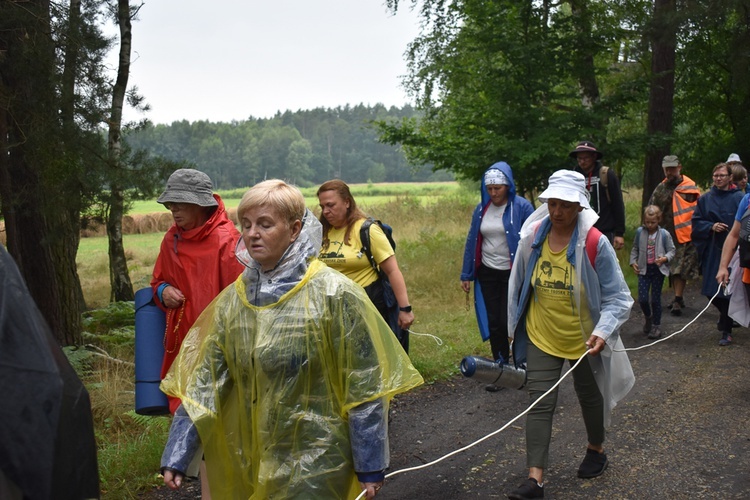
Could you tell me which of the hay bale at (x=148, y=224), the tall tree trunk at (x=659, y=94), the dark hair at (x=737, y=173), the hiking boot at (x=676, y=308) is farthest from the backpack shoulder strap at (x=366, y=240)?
the hay bale at (x=148, y=224)

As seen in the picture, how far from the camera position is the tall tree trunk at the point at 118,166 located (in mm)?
9118

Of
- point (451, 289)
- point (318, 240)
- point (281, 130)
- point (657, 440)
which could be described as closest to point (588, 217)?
point (657, 440)

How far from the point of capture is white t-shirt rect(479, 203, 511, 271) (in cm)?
786

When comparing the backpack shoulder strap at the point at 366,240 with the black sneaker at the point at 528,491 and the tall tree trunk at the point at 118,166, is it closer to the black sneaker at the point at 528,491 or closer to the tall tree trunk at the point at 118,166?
the black sneaker at the point at 528,491

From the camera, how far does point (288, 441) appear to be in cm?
326

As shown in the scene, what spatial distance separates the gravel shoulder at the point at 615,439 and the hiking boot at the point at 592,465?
0.15ft

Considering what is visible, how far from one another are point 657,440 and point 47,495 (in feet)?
18.2

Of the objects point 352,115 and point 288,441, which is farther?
point 352,115

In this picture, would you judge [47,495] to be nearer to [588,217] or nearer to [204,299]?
[204,299]

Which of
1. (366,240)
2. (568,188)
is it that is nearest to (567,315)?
(568,188)

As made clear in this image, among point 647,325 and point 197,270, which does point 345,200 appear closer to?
point 197,270

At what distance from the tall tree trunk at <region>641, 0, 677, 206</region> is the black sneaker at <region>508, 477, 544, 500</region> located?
36.0 ft

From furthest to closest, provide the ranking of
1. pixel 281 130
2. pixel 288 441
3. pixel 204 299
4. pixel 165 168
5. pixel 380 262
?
pixel 281 130
pixel 165 168
pixel 380 262
pixel 204 299
pixel 288 441

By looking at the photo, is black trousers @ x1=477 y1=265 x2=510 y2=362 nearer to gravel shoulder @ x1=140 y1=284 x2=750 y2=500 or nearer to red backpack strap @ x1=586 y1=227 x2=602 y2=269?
gravel shoulder @ x1=140 y1=284 x2=750 y2=500
